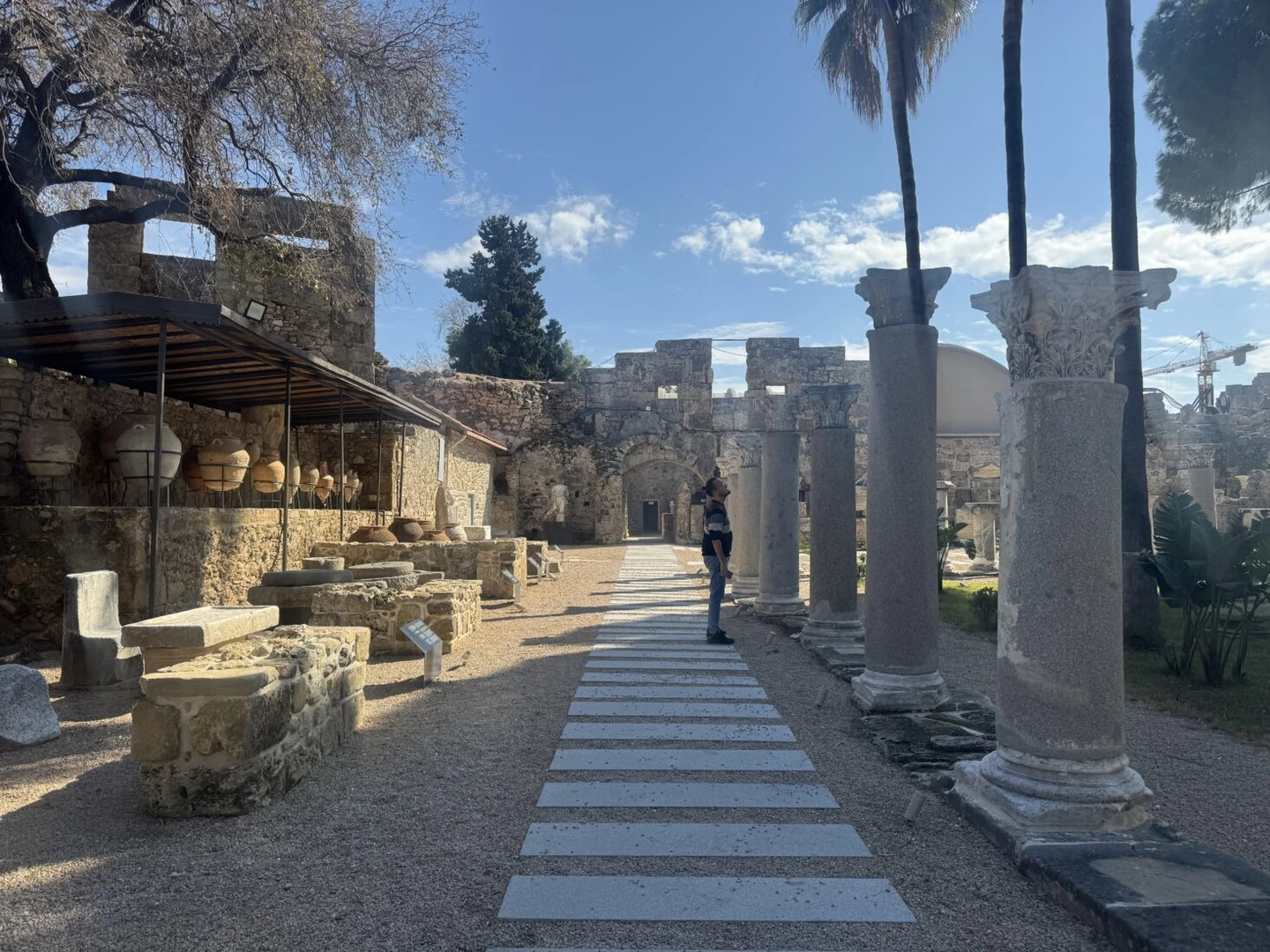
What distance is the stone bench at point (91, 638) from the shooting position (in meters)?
5.52

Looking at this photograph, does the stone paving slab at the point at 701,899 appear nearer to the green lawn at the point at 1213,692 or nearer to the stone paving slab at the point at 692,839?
the stone paving slab at the point at 692,839

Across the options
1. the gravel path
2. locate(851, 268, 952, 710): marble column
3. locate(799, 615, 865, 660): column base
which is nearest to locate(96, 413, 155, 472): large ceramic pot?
the gravel path

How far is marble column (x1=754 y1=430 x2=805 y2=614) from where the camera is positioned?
361 inches

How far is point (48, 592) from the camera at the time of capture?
6.71 meters

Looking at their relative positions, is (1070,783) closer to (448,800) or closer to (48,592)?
(448,800)

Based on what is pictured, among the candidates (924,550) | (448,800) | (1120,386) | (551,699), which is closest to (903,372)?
(924,550)

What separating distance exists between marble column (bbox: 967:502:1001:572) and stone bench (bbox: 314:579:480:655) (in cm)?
1191

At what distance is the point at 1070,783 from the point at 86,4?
32.9ft

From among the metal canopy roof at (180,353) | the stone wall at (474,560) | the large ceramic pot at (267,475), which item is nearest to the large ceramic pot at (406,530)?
the stone wall at (474,560)

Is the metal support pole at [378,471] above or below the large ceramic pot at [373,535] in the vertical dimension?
above

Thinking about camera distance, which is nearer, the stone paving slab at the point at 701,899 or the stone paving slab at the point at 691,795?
the stone paving slab at the point at 701,899

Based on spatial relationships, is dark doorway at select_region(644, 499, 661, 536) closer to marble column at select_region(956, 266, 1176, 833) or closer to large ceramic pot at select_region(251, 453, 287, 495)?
large ceramic pot at select_region(251, 453, 287, 495)

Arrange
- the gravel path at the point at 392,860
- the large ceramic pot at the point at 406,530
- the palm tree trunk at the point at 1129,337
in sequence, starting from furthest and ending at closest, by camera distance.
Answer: the large ceramic pot at the point at 406,530
the palm tree trunk at the point at 1129,337
the gravel path at the point at 392,860

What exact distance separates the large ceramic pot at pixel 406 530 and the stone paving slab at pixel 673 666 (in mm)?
5049
